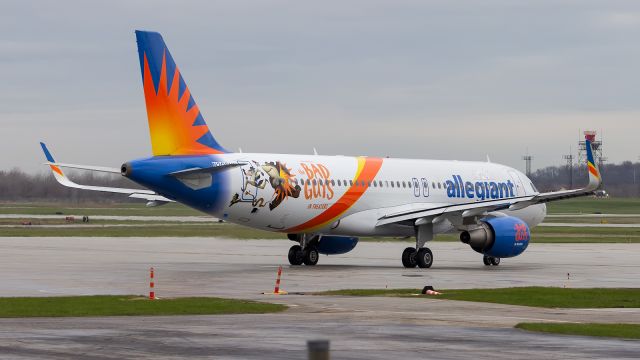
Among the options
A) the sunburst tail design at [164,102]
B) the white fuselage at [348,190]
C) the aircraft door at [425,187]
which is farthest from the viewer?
the aircraft door at [425,187]

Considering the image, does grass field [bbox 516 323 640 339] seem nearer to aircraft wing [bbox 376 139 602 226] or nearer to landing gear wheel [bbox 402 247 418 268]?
aircraft wing [bbox 376 139 602 226]

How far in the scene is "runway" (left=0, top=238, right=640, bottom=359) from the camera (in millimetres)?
19344

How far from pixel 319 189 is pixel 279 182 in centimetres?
214

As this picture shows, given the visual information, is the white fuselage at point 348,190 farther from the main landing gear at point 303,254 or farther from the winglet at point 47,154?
the winglet at point 47,154

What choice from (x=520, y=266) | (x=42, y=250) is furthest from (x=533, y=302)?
(x=42, y=250)

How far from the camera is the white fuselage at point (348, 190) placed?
141 ft

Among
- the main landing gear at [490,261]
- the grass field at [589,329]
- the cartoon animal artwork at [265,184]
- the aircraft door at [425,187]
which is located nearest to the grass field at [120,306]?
the grass field at [589,329]

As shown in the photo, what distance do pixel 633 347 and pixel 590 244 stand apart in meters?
48.2

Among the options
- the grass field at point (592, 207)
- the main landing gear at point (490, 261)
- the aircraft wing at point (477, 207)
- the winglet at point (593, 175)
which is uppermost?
the grass field at point (592, 207)

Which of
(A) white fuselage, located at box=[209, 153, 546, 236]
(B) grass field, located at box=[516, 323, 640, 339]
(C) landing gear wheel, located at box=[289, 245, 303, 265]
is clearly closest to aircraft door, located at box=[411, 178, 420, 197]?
(A) white fuselage, located at box=[209, 153, 546, 236]

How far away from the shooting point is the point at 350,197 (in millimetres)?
46938

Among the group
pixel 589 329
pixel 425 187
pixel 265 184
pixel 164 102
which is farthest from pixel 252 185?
pixel 589 329

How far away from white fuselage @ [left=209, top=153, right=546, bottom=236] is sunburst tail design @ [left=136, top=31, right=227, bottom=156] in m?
1.71

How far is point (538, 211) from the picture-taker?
5553cm
